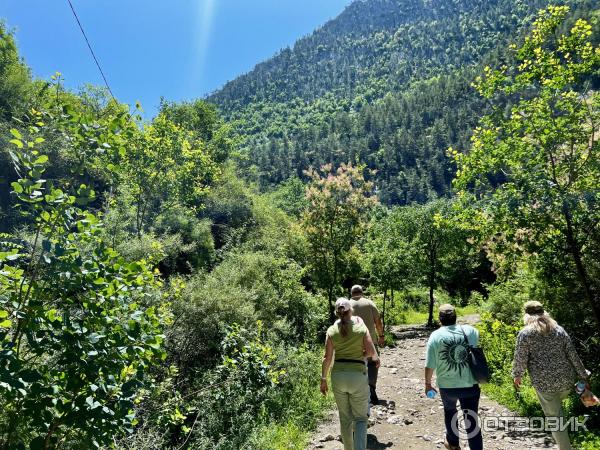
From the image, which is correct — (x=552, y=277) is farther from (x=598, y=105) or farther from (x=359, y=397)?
(x=359, y=397)

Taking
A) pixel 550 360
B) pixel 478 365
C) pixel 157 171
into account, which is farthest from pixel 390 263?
pixel 478 365

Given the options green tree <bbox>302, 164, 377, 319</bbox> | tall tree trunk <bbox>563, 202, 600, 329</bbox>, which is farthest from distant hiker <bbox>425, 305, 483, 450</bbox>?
green tree <bbox>302, 164, 377, 319</bbox>

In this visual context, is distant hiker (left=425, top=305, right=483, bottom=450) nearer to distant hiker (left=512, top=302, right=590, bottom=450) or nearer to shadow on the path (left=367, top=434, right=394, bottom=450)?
distant hiker (left=512, top=302, right=590, bottom=450)

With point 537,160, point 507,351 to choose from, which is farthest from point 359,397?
point 507,351

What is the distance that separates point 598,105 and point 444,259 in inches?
778

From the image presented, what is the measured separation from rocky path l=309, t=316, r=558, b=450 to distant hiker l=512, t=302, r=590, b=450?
137 centimetres

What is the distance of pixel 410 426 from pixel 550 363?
3.18 metres

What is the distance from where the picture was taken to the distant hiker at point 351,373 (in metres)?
5.04

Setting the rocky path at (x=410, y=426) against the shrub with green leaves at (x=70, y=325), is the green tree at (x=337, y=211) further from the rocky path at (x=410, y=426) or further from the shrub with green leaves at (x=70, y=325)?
the shrub with green leaves at (x=70, y=325)

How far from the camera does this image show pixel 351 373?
5.03 m

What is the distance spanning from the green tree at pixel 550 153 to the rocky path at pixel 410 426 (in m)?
2.78

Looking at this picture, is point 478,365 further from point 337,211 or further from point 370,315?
point 337,211

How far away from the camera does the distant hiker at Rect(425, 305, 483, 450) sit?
4.83 meters

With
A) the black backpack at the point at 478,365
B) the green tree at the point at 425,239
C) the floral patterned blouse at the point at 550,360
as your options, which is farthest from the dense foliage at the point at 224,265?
the black backpack at the point at 478,365
